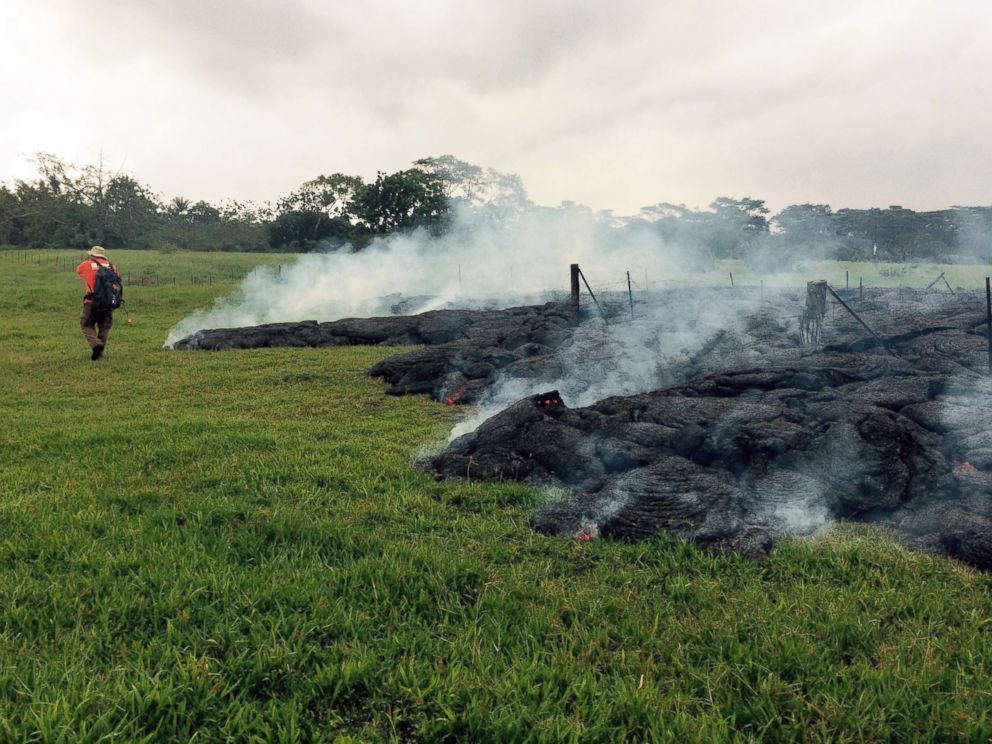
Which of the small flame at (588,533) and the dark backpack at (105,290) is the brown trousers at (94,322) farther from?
the small flame at (588,533)

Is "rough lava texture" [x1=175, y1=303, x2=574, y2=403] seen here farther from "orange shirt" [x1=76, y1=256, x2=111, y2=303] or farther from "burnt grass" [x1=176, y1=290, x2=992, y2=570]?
"burnt grass" [x1=176, y1=290, x2=992, y2=570]

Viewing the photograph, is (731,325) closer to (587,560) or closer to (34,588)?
(587,560)

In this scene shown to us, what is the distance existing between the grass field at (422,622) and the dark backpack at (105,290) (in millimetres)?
8424

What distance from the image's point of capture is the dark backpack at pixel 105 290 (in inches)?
516

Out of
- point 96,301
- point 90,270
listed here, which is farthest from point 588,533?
point 90,270

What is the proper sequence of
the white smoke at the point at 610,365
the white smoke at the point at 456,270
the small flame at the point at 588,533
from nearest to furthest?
the small flame at the point at 588,533, the white smoke at the point at 610,365, the white smoke at the point at 456,270

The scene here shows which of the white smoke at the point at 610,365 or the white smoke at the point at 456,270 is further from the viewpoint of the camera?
the white smoke at the point at 456,270

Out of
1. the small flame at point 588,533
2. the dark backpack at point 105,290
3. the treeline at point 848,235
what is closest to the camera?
the small flame at point 588,533

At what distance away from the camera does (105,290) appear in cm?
1315

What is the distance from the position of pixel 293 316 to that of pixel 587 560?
21572mm

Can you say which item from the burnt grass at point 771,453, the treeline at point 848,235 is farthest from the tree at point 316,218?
the burnt grass at point 771,453

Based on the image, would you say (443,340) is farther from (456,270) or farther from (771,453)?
(456,270)

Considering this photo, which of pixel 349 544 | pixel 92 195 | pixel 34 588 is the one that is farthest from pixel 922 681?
pixel 92 195

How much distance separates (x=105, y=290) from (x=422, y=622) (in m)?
12.8
